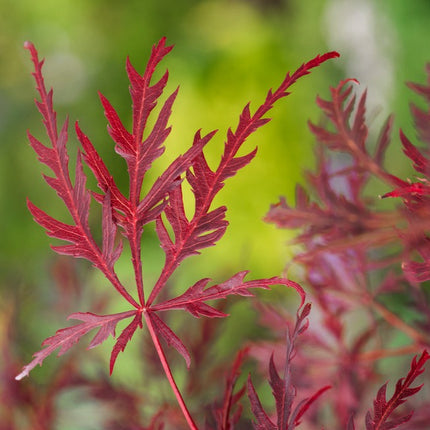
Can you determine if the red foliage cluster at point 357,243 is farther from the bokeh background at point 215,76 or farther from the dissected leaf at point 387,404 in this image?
the bokeh background at point 215,76

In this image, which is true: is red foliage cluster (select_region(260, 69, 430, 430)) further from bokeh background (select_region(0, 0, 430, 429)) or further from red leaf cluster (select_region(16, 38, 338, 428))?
bokeh background (select_region(0, 0, 430, 429))

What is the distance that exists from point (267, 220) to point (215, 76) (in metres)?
0.65

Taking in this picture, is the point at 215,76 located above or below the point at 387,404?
above

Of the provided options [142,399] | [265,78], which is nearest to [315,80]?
[265,78]

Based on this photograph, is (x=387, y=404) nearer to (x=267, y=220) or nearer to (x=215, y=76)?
(x=267, y=220)

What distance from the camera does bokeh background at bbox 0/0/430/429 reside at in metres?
0.69

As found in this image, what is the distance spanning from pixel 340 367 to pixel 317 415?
0.02 m

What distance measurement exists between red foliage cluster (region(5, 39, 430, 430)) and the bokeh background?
367 millimetres

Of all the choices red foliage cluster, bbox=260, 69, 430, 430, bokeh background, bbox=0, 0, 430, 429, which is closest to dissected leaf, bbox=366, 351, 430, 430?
red foliage cluster, bbox=260, 69, 430, 430

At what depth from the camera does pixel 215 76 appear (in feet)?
2.54

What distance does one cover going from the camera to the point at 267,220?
0.48 ft

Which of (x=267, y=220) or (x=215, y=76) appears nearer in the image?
(x=267, y=220)

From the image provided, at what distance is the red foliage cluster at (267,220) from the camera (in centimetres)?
11

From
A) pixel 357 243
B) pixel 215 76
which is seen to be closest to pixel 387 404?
pixel 357 243
